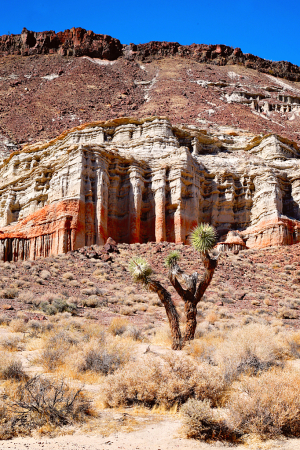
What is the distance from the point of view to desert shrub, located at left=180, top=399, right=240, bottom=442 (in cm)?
645

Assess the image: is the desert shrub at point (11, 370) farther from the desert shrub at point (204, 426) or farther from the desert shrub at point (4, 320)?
the desert shrub at point (4, 320)

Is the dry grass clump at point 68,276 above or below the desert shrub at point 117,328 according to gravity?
above

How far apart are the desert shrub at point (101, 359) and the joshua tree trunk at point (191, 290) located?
2.83 meters

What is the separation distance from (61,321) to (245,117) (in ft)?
233

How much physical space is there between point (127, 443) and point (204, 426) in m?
1.23

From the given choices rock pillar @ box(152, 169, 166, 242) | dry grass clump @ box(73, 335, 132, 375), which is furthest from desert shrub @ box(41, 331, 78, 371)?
rock pillar @ box(152, 169, 166, 242)

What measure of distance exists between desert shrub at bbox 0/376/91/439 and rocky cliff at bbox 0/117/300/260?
85.6 ft

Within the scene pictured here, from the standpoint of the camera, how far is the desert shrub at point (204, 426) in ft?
21.1

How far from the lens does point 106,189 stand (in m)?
38.4

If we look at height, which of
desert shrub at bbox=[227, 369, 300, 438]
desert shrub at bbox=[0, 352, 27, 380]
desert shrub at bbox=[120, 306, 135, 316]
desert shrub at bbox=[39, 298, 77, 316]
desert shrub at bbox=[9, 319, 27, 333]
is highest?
desert shrub at bbox=[39, 298, 77, 316]

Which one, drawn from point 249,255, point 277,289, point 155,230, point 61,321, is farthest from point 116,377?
point 155,230

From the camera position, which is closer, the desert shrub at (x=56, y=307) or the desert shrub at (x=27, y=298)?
the desert shrub at (x=56, y=307)

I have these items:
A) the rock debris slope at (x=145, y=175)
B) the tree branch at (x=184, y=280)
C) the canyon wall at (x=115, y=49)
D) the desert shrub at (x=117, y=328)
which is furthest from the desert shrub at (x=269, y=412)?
the canyon wall at (x=115, y=49)

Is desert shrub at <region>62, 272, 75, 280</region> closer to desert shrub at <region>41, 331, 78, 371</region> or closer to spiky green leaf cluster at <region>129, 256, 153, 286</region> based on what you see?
spiky green leaf cluster at <region>129, 256, 153, 286</region>
